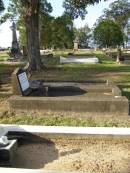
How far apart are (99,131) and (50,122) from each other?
174 centimetres

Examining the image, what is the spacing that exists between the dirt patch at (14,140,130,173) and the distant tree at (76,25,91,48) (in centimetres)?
9587

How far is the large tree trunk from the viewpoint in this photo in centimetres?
2061

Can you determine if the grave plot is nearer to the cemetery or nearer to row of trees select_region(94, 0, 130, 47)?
the cemetery

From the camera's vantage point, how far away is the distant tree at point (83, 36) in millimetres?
102500

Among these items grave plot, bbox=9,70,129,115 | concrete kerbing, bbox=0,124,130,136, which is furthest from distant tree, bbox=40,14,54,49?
concrete kerbing, bbox=0,124,130,136

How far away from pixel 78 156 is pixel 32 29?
15.8 metres

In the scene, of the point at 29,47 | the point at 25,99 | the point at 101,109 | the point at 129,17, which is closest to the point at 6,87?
the point at 25,99

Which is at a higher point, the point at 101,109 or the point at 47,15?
the point at 47,15

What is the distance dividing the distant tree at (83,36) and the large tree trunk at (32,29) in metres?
80.7

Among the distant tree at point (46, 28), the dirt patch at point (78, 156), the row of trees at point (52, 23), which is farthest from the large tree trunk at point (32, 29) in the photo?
the distant tree at point (46, 28)

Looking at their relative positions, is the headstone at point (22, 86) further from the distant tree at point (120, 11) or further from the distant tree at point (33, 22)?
the distant tree at point (120, 11)

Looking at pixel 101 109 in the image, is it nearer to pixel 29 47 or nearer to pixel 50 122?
pixel 50 122

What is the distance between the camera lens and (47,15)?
172 ft

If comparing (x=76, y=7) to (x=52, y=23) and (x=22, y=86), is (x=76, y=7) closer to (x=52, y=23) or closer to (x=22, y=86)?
(x=22, y=86)
